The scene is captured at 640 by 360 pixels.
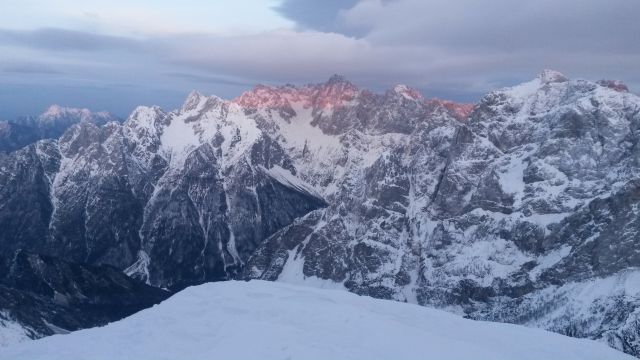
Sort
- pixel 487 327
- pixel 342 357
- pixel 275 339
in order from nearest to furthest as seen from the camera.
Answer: pixel 342 357 < pixel 275 339 < pixel 487 327

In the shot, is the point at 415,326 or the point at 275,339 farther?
the point at 415,326

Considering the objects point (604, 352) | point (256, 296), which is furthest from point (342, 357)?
point (604, 352)

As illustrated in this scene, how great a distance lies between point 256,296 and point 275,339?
36.2ft

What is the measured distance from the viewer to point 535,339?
4938 centimetres

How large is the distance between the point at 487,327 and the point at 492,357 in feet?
29.2

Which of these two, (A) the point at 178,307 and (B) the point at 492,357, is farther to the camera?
(A) the point at 178,307

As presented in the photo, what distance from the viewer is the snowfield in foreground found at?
140 ft

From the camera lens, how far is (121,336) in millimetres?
47531

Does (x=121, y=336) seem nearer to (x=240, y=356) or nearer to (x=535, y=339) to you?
(x=240, y=356)

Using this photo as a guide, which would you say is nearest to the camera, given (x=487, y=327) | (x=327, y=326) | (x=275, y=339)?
(x=275, y=339)

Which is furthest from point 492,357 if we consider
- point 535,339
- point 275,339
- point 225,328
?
point 225,328

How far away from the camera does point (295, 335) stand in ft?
146

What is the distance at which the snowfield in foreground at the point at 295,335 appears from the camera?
4262cm

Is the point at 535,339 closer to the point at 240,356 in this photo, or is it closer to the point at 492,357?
the point at 492,357
